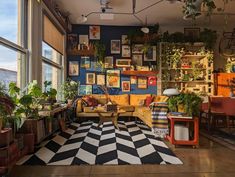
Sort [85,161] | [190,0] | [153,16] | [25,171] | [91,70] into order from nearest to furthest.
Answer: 1. [25,171]
2. [85,161]
3. [190,0]
4. [153,16]
5. [91,70]

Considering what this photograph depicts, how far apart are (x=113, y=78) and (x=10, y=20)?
447 centimetres

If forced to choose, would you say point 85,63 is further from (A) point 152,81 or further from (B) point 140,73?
(A) point 152,81

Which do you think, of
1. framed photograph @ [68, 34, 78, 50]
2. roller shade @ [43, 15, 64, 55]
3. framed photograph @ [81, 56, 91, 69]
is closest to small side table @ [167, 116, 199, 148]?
roller shade @ [43, 15, 64, 55]

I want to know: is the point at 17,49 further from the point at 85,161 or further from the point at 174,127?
the point at 174,127

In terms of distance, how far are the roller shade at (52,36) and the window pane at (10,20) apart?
1.01 m

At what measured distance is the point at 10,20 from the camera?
424cm

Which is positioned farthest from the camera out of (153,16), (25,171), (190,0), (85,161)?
(153,16)

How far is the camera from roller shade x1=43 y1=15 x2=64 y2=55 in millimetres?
5621

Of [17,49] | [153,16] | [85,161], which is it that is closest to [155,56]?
[153,16]

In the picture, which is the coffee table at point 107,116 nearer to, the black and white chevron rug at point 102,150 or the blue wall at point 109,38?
the black and white chevron rug at point 102,150

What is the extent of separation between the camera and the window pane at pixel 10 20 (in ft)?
12.8

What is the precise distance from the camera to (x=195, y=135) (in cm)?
430

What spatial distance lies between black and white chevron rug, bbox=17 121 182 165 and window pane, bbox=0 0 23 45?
2031 mm

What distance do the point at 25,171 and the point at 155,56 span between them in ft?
20.3
